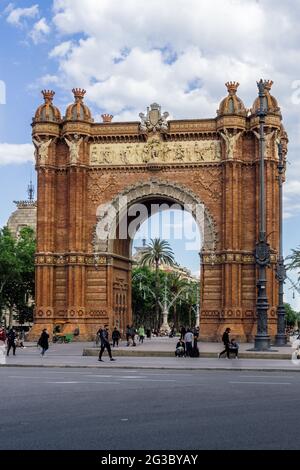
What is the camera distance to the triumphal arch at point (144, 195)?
47.9 metres

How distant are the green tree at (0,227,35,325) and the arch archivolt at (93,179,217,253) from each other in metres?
17.0

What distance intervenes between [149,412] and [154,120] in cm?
3788

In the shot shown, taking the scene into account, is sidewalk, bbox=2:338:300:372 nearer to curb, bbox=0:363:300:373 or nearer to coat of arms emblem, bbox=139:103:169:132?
curb, bbox=0:363:300:373

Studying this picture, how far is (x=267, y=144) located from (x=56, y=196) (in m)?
14.1

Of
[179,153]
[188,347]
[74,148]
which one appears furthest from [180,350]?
[74,148]

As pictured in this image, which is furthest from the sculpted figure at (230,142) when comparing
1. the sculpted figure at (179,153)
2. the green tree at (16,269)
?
the green tree at (16,269)

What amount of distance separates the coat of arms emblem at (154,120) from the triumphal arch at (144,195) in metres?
0.07

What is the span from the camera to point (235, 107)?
1896 inches

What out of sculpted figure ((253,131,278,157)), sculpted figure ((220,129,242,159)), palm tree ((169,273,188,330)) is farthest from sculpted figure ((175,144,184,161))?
palm tree ((169,273,188,330))

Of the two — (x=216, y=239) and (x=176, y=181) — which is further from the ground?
(x=176, y=181)

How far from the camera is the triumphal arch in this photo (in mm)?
47875

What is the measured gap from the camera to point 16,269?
6612 cm

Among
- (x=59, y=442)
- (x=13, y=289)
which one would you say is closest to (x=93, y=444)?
(x=59, y=442)
